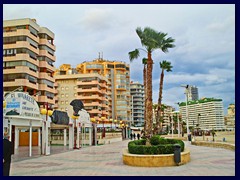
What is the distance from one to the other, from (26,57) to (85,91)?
109 ft

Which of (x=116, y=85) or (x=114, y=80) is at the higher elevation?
(x=114, y=80)

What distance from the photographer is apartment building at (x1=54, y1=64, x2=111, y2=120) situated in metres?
82.1

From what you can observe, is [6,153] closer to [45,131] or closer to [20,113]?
[20,113]

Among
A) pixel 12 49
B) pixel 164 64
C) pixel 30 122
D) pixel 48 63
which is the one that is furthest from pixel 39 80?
pixel 30 122

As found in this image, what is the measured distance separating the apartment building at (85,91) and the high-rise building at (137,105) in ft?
143

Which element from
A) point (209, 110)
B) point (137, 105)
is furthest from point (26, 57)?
point (209, 110)

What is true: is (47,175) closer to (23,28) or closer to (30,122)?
(30,122)

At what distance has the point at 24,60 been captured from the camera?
165ft

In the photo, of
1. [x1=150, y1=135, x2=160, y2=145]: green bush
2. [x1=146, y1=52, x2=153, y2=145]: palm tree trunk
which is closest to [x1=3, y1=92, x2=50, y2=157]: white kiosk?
[x1=146, y1=52, x2=153, y2=145]: palm tree trunk

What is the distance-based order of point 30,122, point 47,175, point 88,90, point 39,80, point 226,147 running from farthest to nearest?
point 88,90 → point 39,80 → point 226,147 → point 30,122 → point 47,175

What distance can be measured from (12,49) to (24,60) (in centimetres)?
300

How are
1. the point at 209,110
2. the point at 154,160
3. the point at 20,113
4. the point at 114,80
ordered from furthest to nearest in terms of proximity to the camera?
the point at 209,110 → the point at 114,80 → the point at 20,113 → the point at 154,160

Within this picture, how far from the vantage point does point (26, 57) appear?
50.4m

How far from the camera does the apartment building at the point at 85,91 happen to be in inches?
3233
